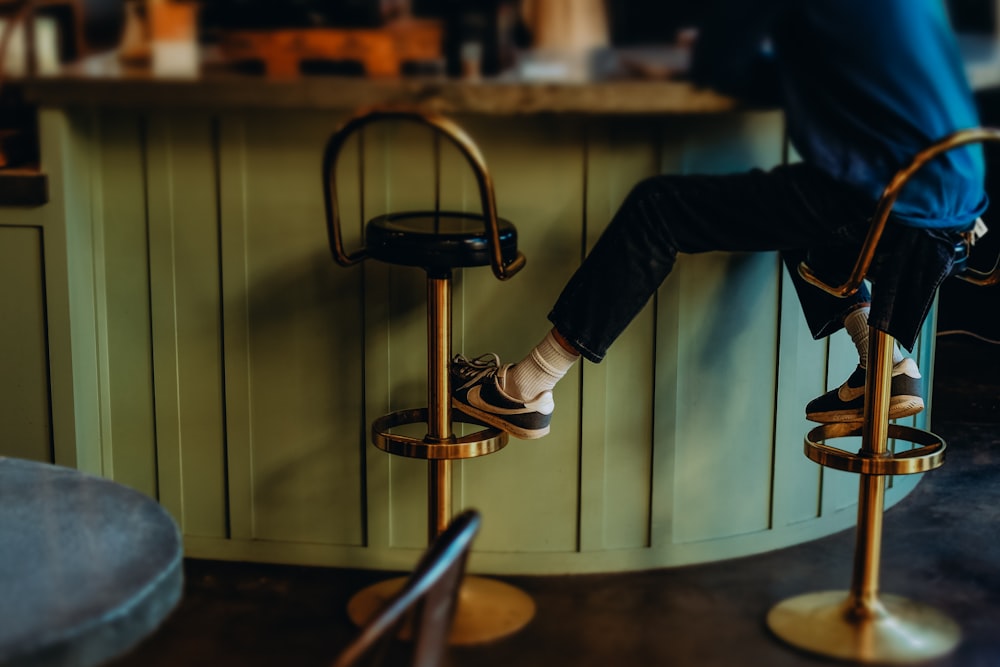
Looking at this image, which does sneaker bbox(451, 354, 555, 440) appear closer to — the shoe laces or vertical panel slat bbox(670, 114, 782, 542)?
the shoe laces

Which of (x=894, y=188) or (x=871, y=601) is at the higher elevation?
(x=894, y=188)

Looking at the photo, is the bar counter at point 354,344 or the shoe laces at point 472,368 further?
the bar counter at point 354,344

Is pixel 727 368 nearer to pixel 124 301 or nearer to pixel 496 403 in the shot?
pixel 496 403

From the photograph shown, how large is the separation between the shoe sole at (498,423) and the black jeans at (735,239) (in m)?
0.19

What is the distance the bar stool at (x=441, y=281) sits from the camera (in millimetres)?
2096

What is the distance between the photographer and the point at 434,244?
2.21 meters

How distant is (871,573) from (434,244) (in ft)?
3.57

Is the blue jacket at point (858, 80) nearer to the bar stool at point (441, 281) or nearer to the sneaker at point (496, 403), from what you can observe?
the bar stool at point (441, 281)

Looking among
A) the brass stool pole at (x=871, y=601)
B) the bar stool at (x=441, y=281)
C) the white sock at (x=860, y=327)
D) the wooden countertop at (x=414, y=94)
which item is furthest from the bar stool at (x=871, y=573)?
the bar stool at (x=441, y=281)

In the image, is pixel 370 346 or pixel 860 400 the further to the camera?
pixel 370 346

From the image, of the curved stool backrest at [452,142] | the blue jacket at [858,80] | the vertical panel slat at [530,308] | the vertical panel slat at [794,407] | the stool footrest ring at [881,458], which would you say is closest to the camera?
the curved stool backrest at [452,142]

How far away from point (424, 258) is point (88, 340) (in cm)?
90

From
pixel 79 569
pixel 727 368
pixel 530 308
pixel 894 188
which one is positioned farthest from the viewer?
pixel 727 368

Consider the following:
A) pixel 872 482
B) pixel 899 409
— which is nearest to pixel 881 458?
pixel 872 482
